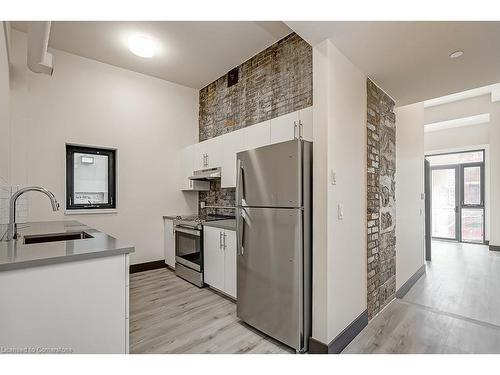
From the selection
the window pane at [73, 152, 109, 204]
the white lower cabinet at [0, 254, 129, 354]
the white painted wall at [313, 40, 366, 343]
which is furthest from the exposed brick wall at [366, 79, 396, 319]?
the window pane at [73, 152, 109, 204]

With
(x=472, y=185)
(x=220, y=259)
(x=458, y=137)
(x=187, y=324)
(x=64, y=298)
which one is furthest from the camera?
(x=472, y=185)

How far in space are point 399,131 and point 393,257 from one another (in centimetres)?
159

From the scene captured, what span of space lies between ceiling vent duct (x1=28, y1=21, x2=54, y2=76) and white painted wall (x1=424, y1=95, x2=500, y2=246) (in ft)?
24.2

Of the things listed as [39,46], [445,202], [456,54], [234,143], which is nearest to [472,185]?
[445,202]

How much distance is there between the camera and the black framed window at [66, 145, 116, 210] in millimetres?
3543

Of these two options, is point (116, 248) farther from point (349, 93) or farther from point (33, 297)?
point (349, 93)

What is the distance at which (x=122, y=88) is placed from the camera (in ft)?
12.7

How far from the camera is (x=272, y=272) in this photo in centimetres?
215

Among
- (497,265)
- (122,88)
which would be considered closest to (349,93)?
(122,88)

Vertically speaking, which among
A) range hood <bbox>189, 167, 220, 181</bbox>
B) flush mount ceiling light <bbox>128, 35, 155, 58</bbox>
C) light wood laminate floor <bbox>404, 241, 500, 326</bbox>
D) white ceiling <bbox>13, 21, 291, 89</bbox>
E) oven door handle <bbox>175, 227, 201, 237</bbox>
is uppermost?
white ceiling <bbox>13, 21, 291, 89</bbox>

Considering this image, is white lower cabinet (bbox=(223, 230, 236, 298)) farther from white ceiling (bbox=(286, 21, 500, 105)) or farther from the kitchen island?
white ceiling (bbox=(286, 21, 500, 105))

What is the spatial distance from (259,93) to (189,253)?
2.42 metres

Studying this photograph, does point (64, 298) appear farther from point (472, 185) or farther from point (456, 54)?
point (472, 185)
